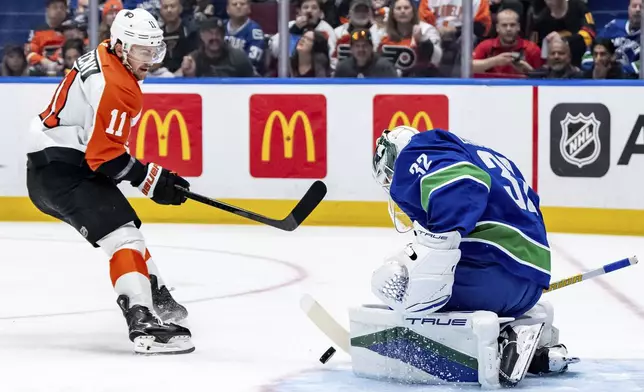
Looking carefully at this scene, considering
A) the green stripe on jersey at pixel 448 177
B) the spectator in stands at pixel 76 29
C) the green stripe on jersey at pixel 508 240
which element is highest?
the spectator in stands at pixel 76 29

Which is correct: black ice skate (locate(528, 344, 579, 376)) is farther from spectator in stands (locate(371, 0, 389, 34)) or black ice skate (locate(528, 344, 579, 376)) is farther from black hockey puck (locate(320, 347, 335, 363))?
spectator in stands (locate(371, 0, 389, 34))

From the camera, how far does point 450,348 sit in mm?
3461

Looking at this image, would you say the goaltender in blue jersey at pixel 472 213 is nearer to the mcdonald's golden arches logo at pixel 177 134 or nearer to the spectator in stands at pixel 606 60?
the spectator in stands at pixel 606 60

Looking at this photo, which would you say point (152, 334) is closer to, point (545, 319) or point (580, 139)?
point (545, 319)

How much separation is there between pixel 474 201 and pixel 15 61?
16.4 feet

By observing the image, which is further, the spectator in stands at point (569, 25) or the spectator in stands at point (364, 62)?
the spectator in stands at point (364, 62)

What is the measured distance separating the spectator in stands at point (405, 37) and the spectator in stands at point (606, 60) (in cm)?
84

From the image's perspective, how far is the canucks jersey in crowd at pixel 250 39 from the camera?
7.47m

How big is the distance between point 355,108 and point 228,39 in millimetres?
832

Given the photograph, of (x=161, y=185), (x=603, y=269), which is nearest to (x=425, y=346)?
(x=603, y=269)

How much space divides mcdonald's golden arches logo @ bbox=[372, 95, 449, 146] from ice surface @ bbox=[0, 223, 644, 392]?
612mm

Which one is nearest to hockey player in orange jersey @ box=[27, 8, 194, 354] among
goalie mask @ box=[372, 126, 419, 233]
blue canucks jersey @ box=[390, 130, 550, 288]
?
goalie mask @ box=[372, 126, 419, 233]

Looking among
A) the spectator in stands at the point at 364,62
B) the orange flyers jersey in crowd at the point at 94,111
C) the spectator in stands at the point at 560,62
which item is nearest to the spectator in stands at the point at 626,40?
the spectator in stands at the point at 560,62

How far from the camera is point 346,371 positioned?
12.2ft
